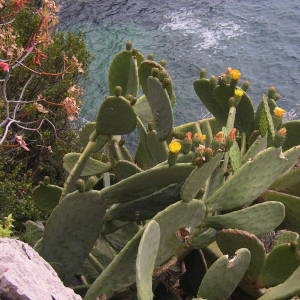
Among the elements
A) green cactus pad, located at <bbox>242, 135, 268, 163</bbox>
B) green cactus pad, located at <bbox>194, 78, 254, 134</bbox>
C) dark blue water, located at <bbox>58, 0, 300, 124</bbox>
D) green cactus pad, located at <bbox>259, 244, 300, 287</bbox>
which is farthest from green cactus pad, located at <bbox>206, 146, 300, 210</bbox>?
dark blue water, located at <bbox>58, 0, 300, 124</bbox>

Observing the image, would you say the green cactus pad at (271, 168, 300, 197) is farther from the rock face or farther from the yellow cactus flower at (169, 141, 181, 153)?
the rock face

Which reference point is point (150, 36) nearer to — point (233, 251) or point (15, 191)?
point (15, 191)

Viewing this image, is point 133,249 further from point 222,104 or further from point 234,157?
point 222,104

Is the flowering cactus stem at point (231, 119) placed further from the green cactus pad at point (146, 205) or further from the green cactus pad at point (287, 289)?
the green cactus pad at point (287, 289)

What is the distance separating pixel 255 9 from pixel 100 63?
143 inches

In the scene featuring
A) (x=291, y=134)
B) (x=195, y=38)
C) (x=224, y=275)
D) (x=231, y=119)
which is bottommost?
(x=195, y=38)

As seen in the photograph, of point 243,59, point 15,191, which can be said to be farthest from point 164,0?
point 15,191

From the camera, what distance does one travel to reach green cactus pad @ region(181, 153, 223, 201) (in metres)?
2.12

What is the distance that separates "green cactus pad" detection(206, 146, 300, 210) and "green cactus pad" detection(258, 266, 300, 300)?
37 centimetres

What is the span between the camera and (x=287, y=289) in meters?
2.29

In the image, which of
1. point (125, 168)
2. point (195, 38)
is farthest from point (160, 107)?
point (195, 38)

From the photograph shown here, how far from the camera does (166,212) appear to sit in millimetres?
2170

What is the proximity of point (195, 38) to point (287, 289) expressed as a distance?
291 inches

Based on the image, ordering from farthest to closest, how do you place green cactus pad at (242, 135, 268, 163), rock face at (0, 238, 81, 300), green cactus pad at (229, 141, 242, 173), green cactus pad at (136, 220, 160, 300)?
1. green cactus pad at (242, 135, 268, 163)
2. green cactus pad at (229, 141, 242, 173)
3. green cactus pad at (136, 220, 160, 300)
4. rock face at (0, 238, 81, 300)
